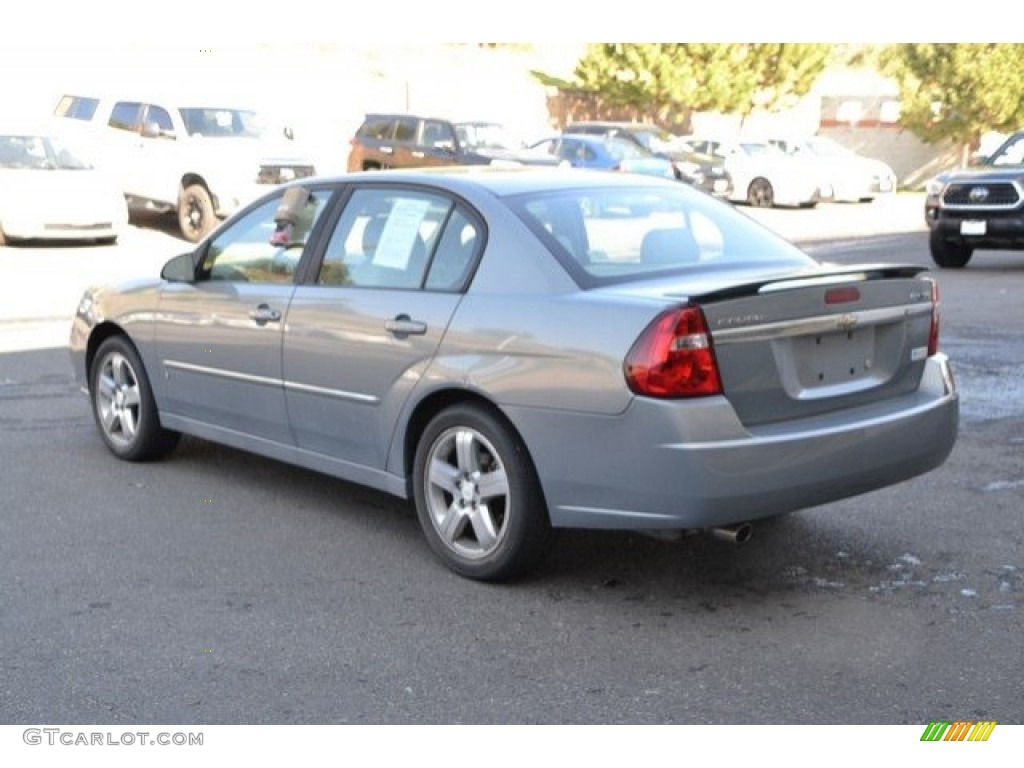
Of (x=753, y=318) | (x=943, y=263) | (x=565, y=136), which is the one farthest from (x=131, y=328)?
(x=565, y=136)

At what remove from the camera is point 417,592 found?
564 cm

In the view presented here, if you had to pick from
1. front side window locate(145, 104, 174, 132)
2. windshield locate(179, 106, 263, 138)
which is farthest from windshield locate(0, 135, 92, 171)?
windshield locate(179, 106, 263, 138)

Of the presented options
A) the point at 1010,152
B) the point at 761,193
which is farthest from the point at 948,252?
the point at 761,193

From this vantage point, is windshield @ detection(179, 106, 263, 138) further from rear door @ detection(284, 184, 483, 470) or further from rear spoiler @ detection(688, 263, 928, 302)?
rear spoiler @ detection(688, 263, 928, 302)

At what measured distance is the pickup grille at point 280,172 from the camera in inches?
840

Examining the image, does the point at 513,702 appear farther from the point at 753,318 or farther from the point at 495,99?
the point at 495,99

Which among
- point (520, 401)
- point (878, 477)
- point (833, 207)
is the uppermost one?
point (520, 401)

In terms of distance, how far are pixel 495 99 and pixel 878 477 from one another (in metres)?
38.9

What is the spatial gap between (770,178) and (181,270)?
81.0ft

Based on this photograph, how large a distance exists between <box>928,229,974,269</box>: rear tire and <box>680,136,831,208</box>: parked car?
12327 mm

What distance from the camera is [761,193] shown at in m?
31.1

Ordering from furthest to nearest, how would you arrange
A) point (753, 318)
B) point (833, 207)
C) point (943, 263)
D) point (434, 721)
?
point (833, 207), point (943, 263), point (753, 318), point (434, 721)
